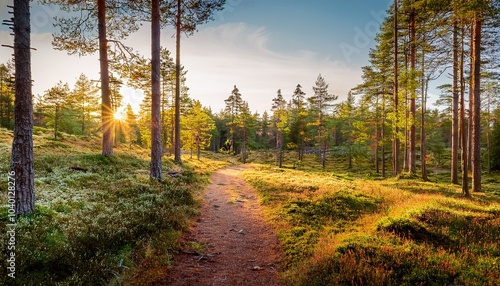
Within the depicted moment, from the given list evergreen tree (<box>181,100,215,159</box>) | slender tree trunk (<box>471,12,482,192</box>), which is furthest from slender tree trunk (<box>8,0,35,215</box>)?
evergreen tree (<box>181,100,215,159</box>)

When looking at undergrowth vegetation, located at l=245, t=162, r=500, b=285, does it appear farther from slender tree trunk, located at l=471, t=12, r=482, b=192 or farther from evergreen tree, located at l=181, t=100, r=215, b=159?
evergreen tree, located at l=181, t=100, r=215, b=159

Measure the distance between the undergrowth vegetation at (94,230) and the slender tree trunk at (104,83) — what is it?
5159 millimetres

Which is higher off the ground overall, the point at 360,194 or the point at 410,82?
the point at 410,82

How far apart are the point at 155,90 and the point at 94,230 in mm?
8827

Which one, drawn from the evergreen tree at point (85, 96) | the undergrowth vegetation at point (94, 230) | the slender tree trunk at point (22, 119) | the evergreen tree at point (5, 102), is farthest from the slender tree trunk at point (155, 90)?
the evergreen tree at point (5, 102)

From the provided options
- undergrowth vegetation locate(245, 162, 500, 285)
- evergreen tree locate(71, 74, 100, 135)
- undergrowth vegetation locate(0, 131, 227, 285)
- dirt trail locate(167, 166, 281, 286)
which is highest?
evergreen tree locate(71, 74, 100, 135)

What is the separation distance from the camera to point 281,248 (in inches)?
291

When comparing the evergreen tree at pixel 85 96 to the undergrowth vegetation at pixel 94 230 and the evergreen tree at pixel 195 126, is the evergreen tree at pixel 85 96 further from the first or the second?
the undergrowth vegetation at pixel 94 230

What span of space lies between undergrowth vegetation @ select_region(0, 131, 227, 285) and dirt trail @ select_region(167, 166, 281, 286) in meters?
0.56

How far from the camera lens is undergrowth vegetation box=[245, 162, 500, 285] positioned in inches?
202

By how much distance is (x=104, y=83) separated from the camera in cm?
1636

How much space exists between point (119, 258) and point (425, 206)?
10.9 meters

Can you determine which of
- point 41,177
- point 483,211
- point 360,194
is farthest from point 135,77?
point 483,211

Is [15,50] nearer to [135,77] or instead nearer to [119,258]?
[119,258]
